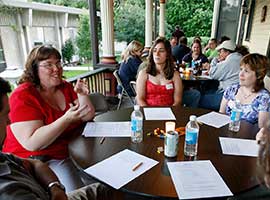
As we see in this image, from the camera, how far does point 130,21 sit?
1189cm

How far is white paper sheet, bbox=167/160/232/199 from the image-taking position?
3.13 ft

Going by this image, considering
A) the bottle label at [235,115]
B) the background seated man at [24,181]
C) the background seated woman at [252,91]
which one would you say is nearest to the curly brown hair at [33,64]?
the background seated man at [24,181]

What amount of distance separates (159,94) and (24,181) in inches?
71.6

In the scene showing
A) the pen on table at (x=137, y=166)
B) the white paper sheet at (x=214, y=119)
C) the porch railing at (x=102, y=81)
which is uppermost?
the white paper sheet at (x=214, y=119)

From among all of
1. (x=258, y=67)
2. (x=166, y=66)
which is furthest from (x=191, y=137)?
(x=166, y=66)

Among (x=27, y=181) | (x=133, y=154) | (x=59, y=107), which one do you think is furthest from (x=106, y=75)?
(x=27, y=181)

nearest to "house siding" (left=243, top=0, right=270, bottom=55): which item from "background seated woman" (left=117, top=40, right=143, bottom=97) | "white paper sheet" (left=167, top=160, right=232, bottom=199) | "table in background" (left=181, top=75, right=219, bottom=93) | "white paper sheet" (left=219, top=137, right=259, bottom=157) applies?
"table in background" (left=181, top=75, right=219, bottom=93)

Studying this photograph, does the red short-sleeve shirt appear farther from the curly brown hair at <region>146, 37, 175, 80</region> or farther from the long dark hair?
the curly brown hair at <region>146, 37, 175, 80</region>

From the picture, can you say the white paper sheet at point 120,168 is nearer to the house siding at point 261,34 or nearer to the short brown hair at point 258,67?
the short brown hair at point 258,67

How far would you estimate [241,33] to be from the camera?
24.7ft

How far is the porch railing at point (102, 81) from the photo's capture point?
4.14 metres

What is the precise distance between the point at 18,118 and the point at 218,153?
3.98 feet

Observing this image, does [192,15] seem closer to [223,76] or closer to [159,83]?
[223,76]

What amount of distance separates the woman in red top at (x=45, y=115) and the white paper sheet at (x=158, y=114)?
1.65ft
